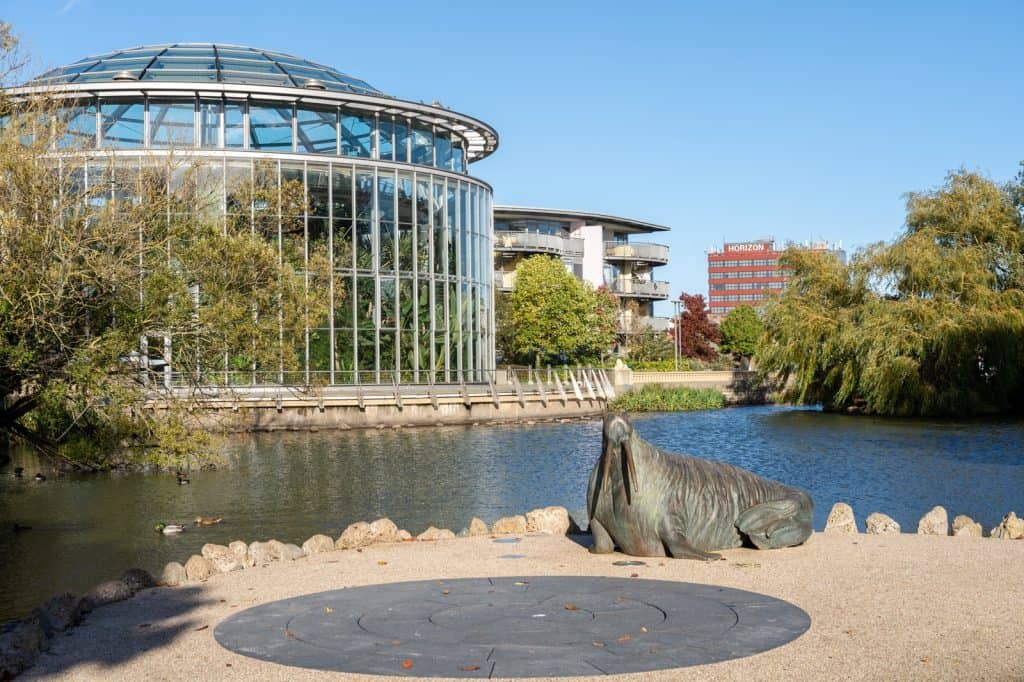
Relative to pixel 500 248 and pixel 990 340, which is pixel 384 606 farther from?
pixel 500 248

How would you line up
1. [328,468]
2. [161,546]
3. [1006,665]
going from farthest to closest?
[328,468] → [161,546] → [1006,665]

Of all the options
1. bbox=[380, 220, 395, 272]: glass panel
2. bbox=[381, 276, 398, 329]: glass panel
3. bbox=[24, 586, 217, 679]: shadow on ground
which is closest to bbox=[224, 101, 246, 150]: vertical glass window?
bbox=[380, 220, 395, 272]: glass panel

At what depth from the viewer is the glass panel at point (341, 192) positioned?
48.8m

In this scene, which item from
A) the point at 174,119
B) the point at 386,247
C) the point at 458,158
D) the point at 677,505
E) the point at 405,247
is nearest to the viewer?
the point at 677,505

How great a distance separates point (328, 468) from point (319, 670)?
79.9 feet

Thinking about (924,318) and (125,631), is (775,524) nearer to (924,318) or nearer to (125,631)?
(125,631)

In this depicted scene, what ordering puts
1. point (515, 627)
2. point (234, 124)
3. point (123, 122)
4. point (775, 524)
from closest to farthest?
point (515, 627) → point (775, 524) → point (123, 122) → point (234, 124)

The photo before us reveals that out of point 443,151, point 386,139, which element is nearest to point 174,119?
point 386,139

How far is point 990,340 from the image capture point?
161 ft

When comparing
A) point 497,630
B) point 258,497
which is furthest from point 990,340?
point 497,630

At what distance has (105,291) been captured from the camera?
59.4 feet

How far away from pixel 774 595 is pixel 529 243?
8016 cm

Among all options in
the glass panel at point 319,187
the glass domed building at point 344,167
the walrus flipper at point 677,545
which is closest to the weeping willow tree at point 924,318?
the glass domed building at point 344,167

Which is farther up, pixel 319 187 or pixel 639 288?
pixel 319 187
